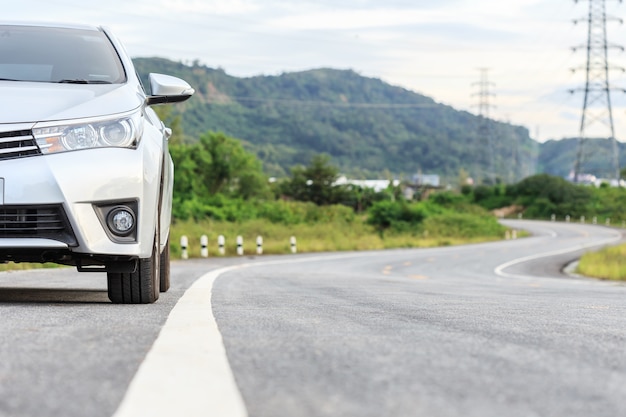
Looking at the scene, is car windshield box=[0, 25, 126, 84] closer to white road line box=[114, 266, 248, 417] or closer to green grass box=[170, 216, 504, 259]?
white road line box=[114, 266, 248, 417]

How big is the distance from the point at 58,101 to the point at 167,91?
0.93m

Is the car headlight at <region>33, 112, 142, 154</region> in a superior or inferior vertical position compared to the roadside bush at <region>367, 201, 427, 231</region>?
superior

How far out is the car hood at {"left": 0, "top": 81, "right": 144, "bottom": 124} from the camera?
5695 millimetres

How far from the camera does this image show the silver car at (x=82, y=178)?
5578 millimetres

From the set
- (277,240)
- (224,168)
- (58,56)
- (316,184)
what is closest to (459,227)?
(224,168)

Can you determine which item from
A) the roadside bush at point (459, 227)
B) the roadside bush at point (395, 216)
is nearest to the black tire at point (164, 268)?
the roadside bush at point (459, 227)

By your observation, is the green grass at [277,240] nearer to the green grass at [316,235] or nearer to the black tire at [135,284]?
the green grass at [316,235]

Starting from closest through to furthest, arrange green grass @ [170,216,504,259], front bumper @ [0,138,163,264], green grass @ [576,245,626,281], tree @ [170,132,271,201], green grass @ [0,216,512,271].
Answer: front bumper @ [0,138,163,264] < green grass @ [576,245,626,281] < green grass @ [170,216,504,259] < green grass @ [0,216,512,271] < tree @ [170,132,271,201]

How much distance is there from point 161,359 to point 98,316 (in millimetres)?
1891

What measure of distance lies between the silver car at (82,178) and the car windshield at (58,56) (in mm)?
116

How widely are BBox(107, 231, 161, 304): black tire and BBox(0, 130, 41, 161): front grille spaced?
3.37 feet

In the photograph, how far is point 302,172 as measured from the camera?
112375 mm

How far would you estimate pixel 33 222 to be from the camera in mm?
5629

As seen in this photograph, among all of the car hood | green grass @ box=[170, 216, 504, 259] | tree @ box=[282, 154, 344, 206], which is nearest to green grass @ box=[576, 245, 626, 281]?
green grass @ box=[170, 216, 504, 259]
